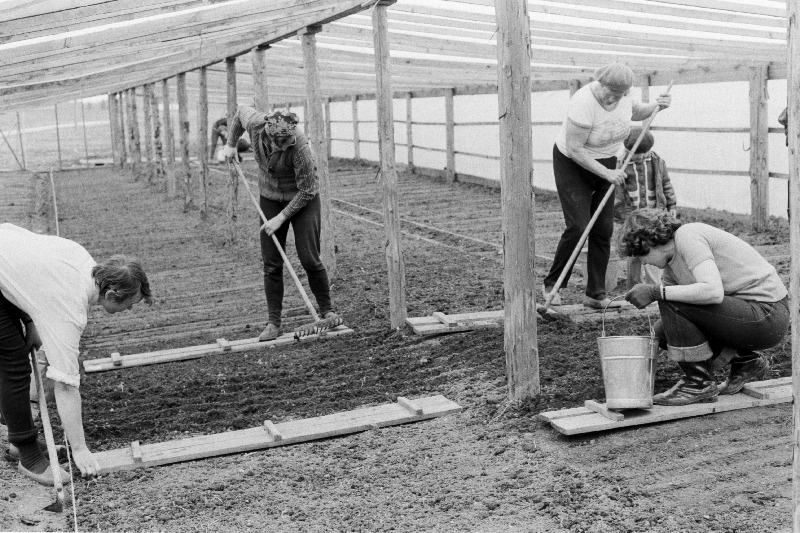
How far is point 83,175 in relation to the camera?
80.3 ft

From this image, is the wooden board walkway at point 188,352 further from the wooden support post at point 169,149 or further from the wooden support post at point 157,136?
the wooden support post at point 157,136

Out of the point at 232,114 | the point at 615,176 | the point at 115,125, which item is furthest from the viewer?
the point at 115,125

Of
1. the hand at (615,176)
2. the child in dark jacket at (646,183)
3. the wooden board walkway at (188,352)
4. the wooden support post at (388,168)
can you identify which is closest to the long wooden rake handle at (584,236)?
the hand at (615,176)

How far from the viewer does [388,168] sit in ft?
21.4

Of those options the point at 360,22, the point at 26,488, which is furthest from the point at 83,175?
the point at 26,488

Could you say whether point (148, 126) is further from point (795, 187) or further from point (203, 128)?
point (795, 187)

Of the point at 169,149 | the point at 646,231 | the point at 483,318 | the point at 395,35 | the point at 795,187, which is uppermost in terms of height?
the point at 395,35

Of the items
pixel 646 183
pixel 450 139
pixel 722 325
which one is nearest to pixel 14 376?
pixel 722 325

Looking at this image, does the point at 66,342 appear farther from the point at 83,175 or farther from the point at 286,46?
the point at 83,175

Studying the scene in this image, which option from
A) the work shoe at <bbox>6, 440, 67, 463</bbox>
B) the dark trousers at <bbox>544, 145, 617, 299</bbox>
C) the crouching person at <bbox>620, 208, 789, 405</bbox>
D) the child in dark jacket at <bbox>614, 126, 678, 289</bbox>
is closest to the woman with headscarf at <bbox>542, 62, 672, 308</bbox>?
the dark trousers at <bbox>544, 145, 617, 299</bbox>

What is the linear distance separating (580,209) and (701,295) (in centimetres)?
216

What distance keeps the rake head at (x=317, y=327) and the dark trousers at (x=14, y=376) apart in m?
2.58

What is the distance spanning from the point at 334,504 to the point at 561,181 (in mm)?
3119

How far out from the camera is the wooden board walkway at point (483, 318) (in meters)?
6.23
